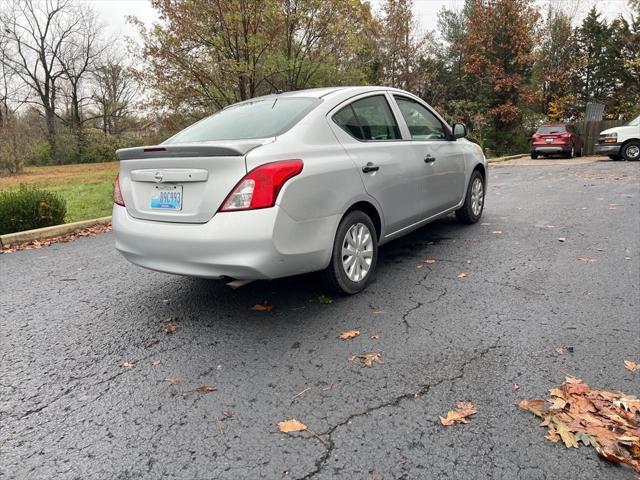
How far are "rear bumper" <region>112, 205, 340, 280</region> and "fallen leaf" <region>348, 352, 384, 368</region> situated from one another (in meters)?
0.75

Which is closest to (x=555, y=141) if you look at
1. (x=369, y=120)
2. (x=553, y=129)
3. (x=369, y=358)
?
(x=553, y=129)

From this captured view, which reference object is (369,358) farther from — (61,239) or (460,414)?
(61,239)

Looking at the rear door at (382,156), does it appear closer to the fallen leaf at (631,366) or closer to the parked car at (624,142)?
the fallen leaf at (631,366)

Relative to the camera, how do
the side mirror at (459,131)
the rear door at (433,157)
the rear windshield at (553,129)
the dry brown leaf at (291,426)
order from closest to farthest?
the dry brown leaf at (291,426) → the rear door at (433,157) → the side mirror at (459,131) → the rear windshield at (553,129)

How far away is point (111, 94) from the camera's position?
40.2m

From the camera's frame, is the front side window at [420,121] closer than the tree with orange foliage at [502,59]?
Yes

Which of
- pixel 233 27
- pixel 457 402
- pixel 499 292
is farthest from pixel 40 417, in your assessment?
pixel 233 27

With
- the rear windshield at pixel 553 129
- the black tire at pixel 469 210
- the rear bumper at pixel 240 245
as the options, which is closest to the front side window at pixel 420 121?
the black tire at pixel 469 210

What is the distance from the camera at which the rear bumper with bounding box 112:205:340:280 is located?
3004mm

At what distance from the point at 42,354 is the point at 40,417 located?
2.65ft

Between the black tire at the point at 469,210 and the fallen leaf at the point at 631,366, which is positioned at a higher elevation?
the black tire at the point at 469,210

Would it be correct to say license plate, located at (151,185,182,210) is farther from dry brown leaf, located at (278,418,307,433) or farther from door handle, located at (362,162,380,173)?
dry brown leaf, located at (278,418,307,433)

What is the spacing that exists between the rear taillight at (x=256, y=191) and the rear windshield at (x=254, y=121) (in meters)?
0.46

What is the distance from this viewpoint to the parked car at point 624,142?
54.0 ft
